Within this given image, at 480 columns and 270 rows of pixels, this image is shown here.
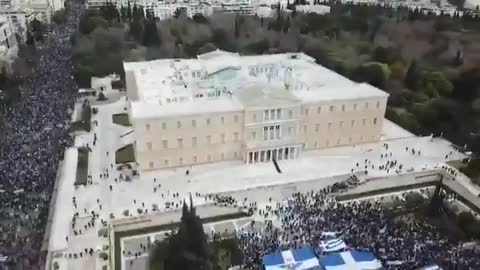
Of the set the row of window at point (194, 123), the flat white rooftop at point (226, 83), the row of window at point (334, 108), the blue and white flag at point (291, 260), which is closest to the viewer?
the blue and white flag at point (291, 260)

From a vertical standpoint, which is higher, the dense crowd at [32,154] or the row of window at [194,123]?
the row of window at [194,123]

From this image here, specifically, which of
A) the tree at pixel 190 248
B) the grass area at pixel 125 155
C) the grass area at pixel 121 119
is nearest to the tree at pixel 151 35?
the grass area at pixel 121 119

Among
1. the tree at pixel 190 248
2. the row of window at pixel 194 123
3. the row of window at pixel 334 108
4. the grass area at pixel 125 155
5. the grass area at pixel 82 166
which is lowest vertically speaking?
the grass area at pixel 82 166

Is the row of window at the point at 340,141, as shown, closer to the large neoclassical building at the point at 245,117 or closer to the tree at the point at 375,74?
the large neoclassical building at the point at 245,117

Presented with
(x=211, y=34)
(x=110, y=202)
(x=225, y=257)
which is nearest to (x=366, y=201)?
(x=225, y=257)

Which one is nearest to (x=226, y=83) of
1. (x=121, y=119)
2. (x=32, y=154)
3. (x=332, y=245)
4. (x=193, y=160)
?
(x=193, y=160)

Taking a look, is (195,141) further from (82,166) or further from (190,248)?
(190,248)

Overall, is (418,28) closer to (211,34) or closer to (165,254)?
(211,34)
